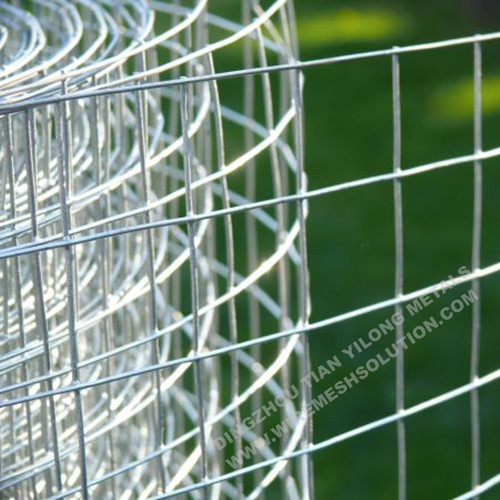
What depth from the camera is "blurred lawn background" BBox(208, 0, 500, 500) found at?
1.51 meters

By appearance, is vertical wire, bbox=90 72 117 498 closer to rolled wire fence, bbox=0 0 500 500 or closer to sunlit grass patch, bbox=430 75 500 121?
rolled wire fence, bbox=0 0 500 500

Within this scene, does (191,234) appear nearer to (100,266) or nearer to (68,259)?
(68,259)

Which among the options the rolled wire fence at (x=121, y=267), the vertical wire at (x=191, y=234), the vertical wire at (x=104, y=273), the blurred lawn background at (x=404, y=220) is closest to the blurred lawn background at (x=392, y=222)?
the blurred lawn background at (x=404, y=220)

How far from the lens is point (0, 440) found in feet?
3.03

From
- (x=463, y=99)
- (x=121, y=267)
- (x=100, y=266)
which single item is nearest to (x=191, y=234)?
(x=100, y=266)

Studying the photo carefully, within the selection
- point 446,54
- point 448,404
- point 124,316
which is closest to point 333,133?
point 446,54

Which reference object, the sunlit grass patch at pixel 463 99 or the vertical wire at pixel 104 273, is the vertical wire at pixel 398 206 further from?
the sunlit grass patch at pixel 463 99

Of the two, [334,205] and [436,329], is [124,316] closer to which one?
[436,329]

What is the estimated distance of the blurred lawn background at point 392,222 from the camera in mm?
Answer: 1515

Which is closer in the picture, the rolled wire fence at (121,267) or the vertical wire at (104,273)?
the rolled wire fence at (121,267)

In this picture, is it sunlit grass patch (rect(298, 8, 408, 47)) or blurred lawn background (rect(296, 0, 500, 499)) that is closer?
blurred lawn background (rect(296, 0, 500, 499))

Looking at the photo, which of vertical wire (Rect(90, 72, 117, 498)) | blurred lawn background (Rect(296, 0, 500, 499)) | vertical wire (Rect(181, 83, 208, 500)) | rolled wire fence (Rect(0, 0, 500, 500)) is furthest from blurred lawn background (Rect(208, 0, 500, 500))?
vertical wire (Rect(181, 83, 208, 500))

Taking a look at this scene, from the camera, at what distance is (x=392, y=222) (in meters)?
2.16

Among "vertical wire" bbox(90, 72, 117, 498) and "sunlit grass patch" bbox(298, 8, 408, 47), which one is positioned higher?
"sunlit grass patch" bbox(298, 8, 408, 47)
